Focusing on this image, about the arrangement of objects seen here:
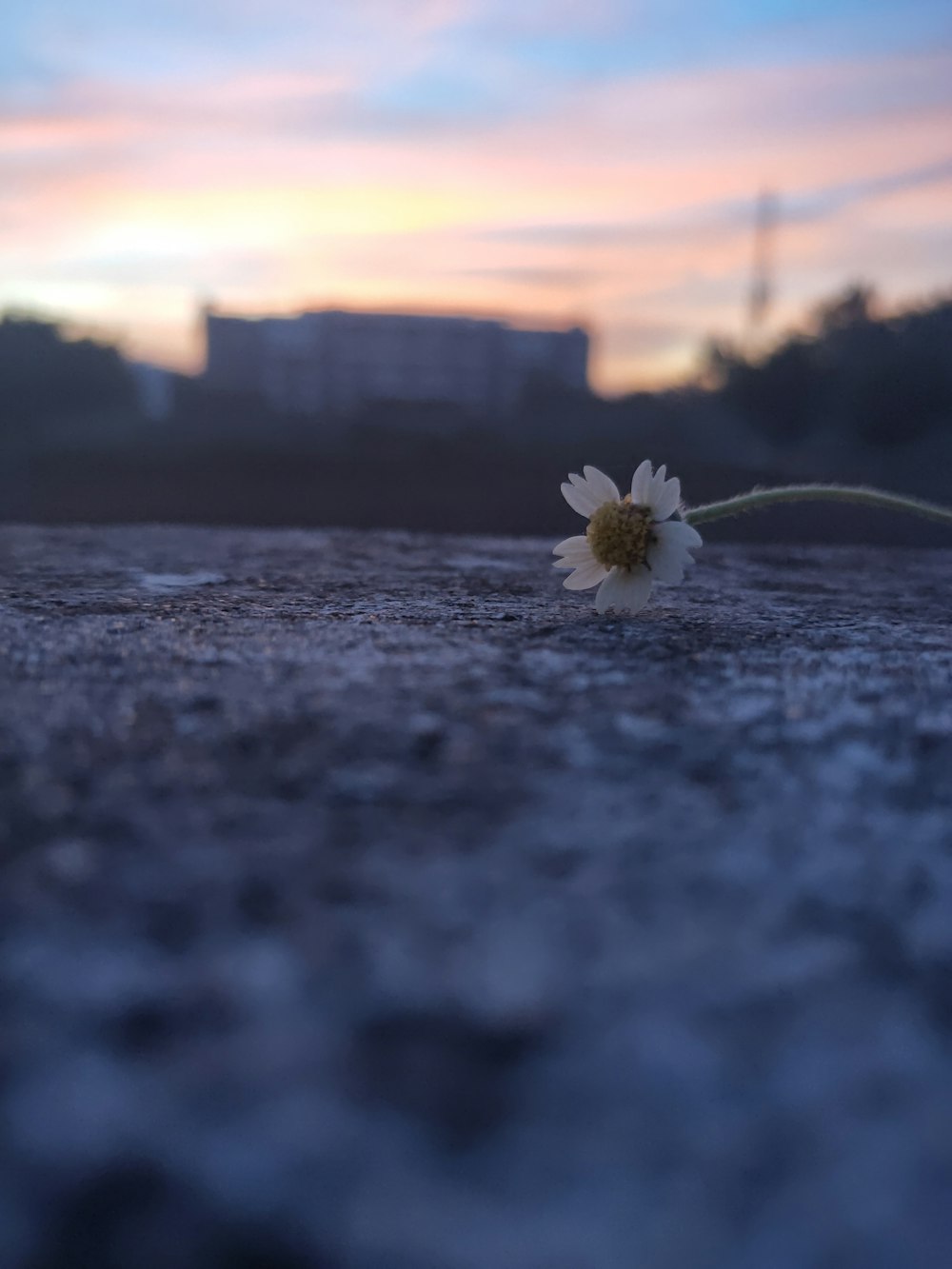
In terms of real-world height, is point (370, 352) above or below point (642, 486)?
above

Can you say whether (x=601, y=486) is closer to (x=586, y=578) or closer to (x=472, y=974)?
(x=586, y=578)

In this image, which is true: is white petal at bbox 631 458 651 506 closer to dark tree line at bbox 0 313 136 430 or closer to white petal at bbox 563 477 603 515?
white petal at bbox 563 477 603 515

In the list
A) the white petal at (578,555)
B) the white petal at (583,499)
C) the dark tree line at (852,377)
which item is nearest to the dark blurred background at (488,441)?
the dark tree line at (852,377)

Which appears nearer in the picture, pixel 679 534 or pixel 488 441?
pixel 679 534

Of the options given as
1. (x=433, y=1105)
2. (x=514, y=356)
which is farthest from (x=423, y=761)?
(x=514, y=356)

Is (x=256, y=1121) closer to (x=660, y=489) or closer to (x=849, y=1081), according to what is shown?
(x=849, y=1081)

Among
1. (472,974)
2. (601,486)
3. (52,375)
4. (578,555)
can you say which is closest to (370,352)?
(52,375)

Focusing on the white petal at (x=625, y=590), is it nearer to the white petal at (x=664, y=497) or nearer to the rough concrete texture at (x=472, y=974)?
the white petal at (x=664, y=497)
